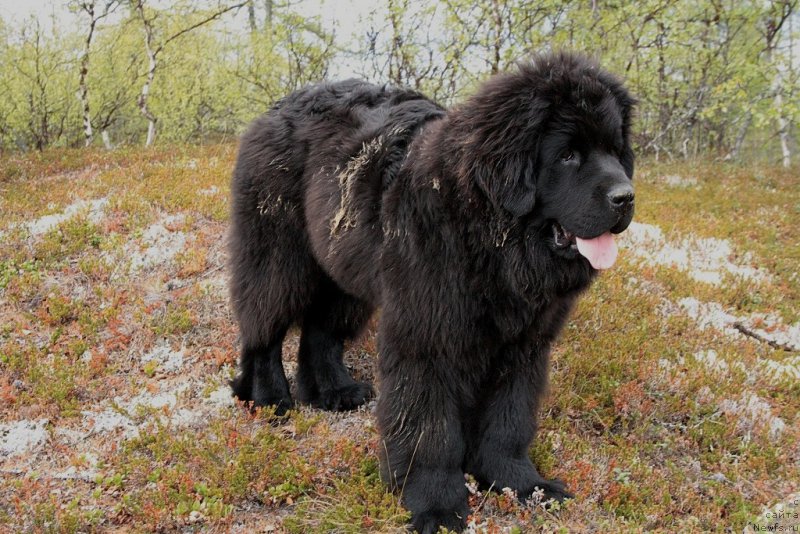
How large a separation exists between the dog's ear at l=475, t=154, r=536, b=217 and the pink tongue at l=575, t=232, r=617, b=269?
265mm

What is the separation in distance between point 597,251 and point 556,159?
0.42m

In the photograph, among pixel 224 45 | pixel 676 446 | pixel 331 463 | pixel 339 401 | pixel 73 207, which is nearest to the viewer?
pixel 331 463

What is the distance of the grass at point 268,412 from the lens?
314cm

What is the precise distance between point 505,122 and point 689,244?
16.9 feet

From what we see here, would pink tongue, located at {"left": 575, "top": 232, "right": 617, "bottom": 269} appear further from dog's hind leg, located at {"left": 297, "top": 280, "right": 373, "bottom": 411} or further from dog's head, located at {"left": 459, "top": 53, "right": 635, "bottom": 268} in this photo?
dog's hind leg, located at {"left": 297, "top": 280, "right": 373, "bottom": 411}

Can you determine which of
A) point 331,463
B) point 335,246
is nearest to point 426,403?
point 331,463

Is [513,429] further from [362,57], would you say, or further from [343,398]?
[362,57]

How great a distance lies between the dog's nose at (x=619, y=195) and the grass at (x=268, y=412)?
1.52m

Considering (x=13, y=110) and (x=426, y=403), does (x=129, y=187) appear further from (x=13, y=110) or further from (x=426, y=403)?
(x=13, y=110)

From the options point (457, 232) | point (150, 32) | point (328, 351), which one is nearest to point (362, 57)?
point (150, 32)

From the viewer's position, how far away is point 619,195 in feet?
8.30

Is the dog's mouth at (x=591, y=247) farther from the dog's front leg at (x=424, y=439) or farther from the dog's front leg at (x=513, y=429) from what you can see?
the dog's front leg at (x=424, y=439)

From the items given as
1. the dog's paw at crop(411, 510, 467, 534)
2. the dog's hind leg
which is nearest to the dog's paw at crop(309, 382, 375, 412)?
the dog's hind leg

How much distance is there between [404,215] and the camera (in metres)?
3.03
